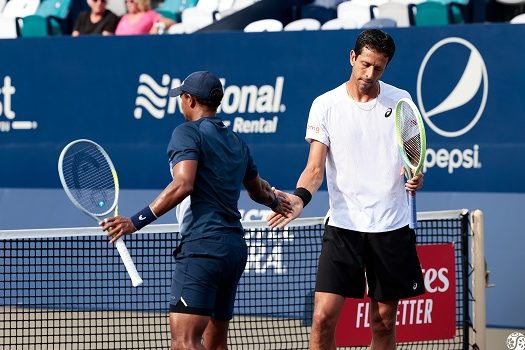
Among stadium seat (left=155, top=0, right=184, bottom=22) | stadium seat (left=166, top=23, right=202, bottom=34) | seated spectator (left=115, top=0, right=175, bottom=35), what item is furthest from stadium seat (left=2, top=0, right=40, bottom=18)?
stadium seat (left=166, top=23, right=202, bottom=34)

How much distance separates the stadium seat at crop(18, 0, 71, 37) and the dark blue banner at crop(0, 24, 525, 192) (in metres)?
1.62

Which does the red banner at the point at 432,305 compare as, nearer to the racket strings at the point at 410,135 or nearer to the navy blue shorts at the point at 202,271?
the racket strings at the point at 410,135

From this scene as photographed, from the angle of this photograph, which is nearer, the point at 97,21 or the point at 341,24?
the point at 341,24

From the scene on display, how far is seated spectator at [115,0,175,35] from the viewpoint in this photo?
11.1m

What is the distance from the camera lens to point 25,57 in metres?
10.4

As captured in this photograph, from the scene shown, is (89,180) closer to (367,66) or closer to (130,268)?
(130,268)

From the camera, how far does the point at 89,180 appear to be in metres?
6.43

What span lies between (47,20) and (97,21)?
0.75 m

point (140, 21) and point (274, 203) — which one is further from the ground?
point (140, 21)

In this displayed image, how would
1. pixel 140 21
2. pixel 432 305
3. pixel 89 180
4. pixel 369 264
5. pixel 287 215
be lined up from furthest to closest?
pixel 140 21 → pixel 432 305 → pixel 89 180 → pixel 369 264 → pixel 287 215

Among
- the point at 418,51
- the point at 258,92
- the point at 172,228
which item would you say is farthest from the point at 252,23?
the point at 172,228

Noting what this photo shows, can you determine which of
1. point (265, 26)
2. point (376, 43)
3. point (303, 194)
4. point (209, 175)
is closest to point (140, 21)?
point (265, 26)

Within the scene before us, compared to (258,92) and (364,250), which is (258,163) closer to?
(258,92)

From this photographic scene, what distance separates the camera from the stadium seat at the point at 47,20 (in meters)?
12.0
